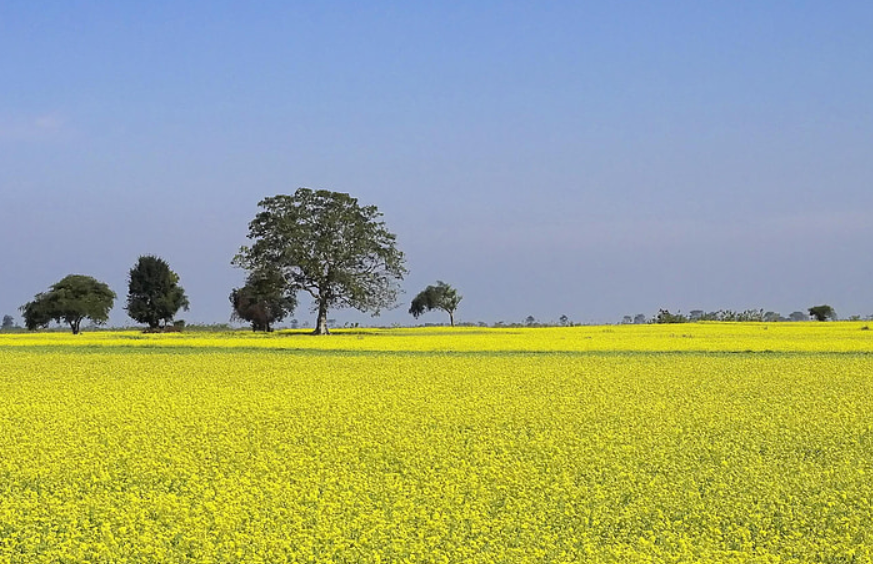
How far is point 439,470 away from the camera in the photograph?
11398 mm

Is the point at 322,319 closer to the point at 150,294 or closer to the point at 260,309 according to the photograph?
the point at 260,309

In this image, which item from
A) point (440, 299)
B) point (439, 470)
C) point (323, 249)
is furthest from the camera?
point (440, 299)

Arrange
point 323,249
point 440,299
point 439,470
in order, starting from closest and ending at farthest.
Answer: point 439,470
point 323,249
point 440,299

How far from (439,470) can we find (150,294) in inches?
3092

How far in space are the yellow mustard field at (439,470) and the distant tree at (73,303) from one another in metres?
55.5

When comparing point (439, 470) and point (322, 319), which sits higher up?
point (322, 319)

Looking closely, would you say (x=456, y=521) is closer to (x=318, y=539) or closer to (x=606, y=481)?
(x=318, y=539)

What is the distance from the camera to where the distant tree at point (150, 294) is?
85.1m

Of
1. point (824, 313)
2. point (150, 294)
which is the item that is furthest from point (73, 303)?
point (824, 313)

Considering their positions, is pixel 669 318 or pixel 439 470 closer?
pixel 439 470

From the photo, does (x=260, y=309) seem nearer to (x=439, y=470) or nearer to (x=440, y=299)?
(x=440, y=299)

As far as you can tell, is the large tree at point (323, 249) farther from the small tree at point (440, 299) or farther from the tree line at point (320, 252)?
the small tree at point (440, 299)

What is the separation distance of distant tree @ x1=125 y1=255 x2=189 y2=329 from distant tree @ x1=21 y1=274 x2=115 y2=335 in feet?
9.14

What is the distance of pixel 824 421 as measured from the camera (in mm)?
16328
